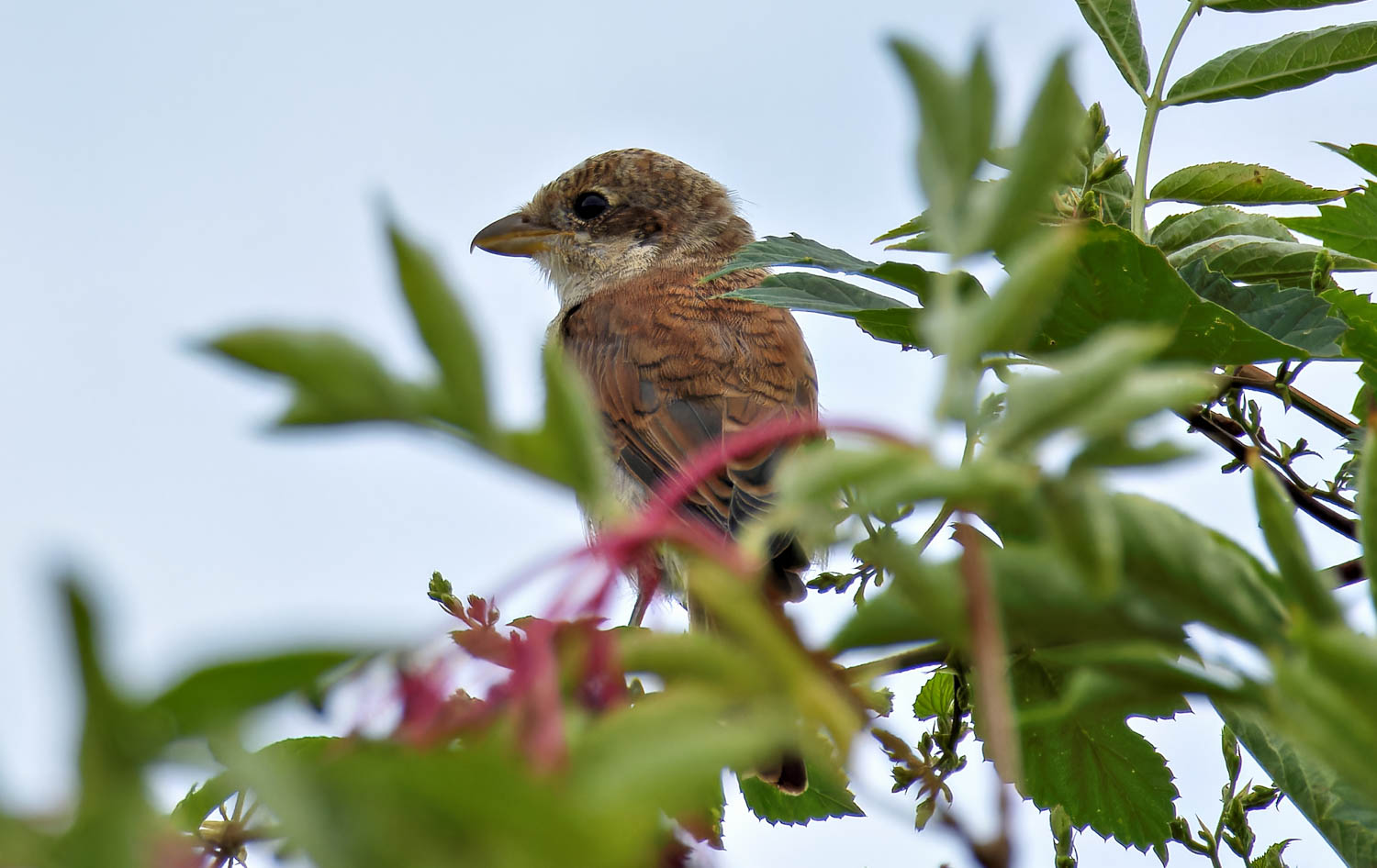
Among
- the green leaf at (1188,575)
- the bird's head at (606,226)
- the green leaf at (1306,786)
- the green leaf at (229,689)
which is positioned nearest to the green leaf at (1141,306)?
the green leaf at (1306,786)

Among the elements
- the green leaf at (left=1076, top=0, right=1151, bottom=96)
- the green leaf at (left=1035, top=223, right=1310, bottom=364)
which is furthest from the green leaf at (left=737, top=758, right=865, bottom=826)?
the green leaf at (left=1076, top=0, right=1151, bottom=96)

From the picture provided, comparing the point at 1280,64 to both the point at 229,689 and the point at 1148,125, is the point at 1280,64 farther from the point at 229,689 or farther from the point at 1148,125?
the point at 229,689

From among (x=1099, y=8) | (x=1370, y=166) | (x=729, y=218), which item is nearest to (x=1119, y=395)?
(x=1370, y=166)

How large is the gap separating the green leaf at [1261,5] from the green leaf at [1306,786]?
1.17 meters

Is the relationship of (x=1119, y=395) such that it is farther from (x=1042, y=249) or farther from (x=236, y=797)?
(x=236, y=797)

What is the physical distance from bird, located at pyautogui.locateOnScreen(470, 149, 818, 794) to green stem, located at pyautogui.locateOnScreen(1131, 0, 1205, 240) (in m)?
1.08

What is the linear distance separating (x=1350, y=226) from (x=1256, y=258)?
13 cm

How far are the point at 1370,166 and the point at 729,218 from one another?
4360 mm

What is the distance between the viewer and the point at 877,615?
0.60 meters

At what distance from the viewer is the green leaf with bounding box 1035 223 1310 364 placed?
4.76 feet

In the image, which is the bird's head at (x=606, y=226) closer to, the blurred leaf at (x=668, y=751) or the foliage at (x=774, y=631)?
the foliage at (x=774, y=631)

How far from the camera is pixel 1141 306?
4.81 feet

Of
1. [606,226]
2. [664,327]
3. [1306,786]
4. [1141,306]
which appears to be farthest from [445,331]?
[606,226]

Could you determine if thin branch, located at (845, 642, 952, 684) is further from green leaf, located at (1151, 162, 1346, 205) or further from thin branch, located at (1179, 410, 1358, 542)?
green leaf, located at (1151, 162, 1346, 205)
